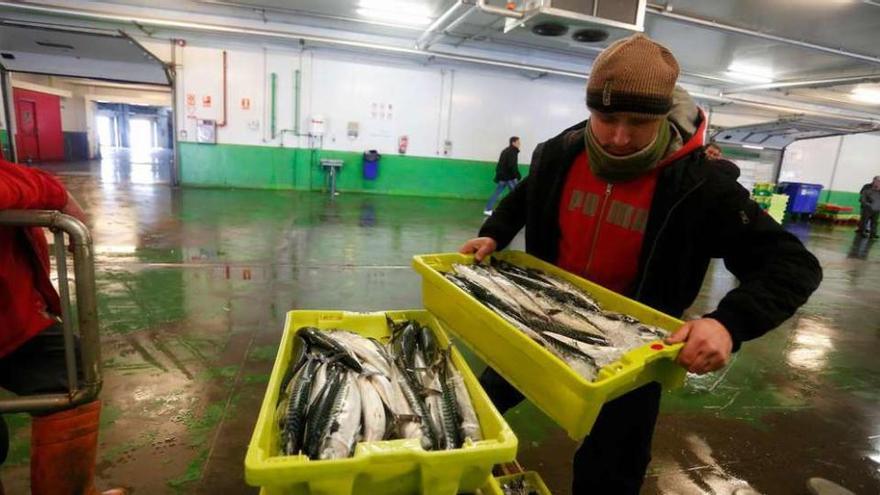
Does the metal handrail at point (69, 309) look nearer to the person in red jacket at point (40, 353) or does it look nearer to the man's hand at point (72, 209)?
the person in red jacket at point (40, 353)

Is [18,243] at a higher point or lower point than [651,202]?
lower

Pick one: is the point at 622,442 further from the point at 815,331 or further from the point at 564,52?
the point at 564,52

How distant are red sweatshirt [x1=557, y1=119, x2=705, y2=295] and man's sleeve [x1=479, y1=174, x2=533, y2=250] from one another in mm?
212

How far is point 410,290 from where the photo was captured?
4.23m

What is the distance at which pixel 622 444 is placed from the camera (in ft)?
4.48

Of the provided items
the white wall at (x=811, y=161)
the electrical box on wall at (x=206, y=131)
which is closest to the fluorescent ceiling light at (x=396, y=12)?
the electrical box on wall at (x=206, y=131)

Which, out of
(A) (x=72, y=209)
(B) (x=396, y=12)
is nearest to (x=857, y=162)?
(B) (x=396, y=12)

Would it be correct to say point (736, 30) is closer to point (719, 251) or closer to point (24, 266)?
point (719, 251)

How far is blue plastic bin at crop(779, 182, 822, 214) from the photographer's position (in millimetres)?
12703

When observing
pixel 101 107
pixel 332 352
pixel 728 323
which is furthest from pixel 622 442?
pixel 101 107

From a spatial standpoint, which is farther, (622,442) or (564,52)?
(564,52)

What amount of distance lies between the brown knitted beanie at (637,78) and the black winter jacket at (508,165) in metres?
7.95

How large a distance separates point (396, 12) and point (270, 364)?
7.49m

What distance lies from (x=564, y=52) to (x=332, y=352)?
11.2m
